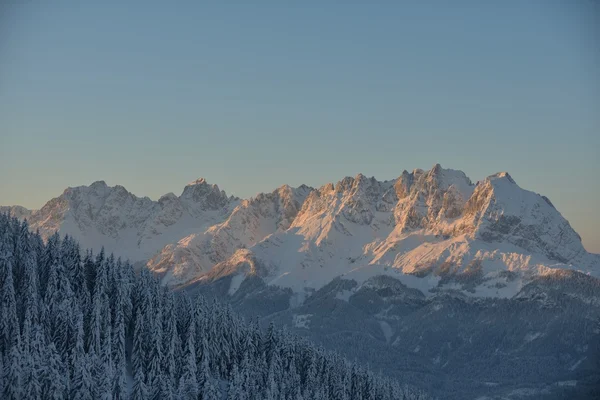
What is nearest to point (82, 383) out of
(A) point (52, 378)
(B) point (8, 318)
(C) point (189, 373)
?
(A) point (52, 378)

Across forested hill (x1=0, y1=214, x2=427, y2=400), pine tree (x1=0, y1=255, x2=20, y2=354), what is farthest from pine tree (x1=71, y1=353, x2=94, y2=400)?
pine tree (x1=0, y1=255, x2=20, y2=354)

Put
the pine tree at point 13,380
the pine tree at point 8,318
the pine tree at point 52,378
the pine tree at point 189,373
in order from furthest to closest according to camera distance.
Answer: the pine tree at point 189,373 < the pine tree at point 8,318 < the pine tree at point 52,378 < the pine tree at point 13,380

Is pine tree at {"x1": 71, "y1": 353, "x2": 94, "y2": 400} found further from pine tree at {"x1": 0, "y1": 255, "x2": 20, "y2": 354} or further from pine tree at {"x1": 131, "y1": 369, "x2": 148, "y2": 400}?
pine tree at {"x1": 0, "y1": 255, "x2": 20, "y2": 354}

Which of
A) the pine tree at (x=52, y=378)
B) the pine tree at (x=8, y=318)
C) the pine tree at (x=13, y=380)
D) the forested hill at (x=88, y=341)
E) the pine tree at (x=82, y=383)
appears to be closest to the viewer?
the pine tree at (x=13, y=380)

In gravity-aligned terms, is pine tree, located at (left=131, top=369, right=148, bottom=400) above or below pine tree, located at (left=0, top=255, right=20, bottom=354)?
below

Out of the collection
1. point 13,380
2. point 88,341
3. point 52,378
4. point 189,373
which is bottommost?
point 13,380

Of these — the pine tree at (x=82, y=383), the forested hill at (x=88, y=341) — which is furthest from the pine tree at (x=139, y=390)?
the pine tree at (x=82, y=383)

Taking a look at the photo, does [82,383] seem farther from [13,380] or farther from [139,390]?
[139,390]

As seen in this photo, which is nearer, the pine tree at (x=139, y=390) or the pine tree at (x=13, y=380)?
the pine tree at (x=13, y=380)

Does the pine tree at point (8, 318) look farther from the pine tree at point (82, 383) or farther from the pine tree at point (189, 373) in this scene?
the pine tree at point (189, 373)

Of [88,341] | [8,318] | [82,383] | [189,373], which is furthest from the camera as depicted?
[189,373]

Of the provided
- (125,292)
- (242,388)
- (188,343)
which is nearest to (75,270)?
(125,292)

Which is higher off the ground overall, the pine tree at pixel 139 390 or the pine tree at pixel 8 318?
the pine tree at pixel 8 318

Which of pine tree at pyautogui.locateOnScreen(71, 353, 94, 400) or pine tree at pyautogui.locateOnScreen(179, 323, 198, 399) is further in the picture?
pine tree at pyautogui.locateOnScreen(179, 323, 198, 399)
